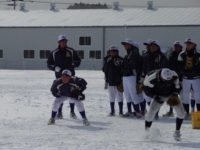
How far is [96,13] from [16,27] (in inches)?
334

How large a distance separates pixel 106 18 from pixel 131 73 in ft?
148

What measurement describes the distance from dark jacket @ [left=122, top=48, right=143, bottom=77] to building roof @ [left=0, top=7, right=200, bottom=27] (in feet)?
135

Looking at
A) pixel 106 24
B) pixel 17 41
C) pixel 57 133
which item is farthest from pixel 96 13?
pixel 57 133

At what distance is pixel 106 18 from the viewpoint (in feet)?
195

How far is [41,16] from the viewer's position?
206ft

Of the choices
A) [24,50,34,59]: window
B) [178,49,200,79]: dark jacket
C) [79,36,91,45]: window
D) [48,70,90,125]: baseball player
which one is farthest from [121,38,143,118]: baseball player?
[24,50,34,59]: window

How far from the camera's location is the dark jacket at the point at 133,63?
14.6 meters

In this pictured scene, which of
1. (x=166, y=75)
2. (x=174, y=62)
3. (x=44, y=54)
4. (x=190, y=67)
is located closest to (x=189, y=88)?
(x=190, y=67)

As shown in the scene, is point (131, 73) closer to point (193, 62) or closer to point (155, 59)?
point (155, 59)

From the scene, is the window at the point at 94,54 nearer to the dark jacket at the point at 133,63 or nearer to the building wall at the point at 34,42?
the building wall at the point at 34,42

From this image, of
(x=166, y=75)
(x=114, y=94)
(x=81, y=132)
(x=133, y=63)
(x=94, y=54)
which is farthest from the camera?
(x=94, y=54)

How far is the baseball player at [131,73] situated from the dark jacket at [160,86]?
354 centimetres

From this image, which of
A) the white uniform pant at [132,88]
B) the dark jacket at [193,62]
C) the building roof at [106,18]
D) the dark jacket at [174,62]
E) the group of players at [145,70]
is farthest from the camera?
the building roof at [106,18]

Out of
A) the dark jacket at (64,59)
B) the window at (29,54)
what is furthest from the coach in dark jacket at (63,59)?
the window at (29,54)
